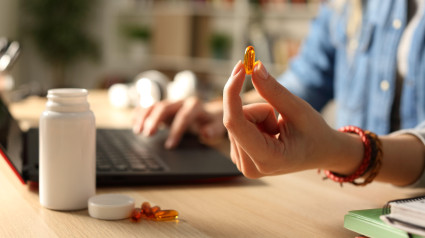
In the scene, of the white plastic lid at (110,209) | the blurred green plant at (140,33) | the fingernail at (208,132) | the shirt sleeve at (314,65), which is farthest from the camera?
the blurred green plant at (140,33)

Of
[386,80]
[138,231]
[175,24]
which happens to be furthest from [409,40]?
[175,24]

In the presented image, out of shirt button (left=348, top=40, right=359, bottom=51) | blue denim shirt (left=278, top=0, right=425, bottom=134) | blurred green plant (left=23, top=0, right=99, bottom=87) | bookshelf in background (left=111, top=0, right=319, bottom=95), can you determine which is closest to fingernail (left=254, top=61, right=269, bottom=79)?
blue denim shirt (left=278, top=0, right=425, bottom=134)

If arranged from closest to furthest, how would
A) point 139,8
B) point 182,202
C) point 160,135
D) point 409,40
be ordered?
point 182,202 → point 160,135 → point 409,40 → point 139,8

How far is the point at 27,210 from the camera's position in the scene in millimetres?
607

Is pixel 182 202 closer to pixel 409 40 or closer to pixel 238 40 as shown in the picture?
pixel 409 40

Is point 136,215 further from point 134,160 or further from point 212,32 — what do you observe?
point 212,32

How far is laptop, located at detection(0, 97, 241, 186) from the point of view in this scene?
28.4 inches

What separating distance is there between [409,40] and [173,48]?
2.90 meters

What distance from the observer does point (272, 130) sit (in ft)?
1.90

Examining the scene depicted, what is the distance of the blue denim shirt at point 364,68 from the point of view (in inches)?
48.0

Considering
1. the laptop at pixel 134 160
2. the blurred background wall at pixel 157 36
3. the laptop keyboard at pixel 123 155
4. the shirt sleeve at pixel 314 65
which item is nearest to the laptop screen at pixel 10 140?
the laptop at pixel 134 160

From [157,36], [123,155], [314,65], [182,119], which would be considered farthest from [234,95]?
Result: [157,36]

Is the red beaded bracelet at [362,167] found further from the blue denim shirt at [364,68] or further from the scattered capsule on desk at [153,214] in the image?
the blue denim shirt at [364,68]

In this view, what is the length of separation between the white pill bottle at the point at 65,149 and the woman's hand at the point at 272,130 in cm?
18
